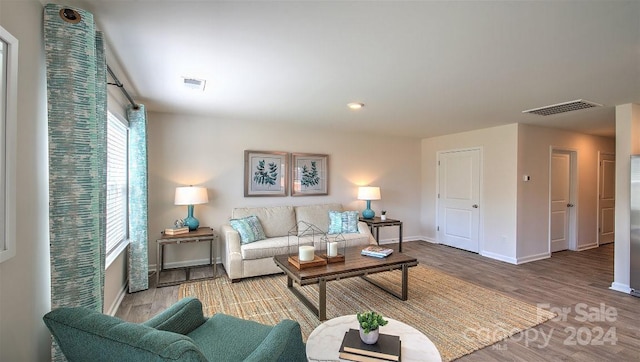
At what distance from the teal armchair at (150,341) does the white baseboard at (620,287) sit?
4238 millimetres

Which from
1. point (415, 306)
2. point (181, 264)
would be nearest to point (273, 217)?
point (181, 264)

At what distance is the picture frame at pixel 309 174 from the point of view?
507cm

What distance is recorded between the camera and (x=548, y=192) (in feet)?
16.4

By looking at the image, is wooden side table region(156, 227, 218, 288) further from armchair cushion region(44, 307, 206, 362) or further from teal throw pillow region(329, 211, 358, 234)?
armchair cushion region(44, 307, 206, 362)

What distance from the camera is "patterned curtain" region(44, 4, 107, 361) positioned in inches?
58.1

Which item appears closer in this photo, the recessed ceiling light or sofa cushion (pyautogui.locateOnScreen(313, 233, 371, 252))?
the recessed ceiling light

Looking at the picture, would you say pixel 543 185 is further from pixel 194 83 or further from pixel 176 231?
pixel 176 231

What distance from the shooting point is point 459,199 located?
5609 millimetres

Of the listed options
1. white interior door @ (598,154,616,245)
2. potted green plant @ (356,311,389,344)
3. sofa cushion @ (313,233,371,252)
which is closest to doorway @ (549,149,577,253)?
white interior door @ (598,154,616,245)

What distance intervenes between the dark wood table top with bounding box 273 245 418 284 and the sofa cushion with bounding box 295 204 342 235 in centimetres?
150

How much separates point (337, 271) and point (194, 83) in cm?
234

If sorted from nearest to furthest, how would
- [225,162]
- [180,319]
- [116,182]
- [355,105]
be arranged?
1. [180,319]
2. [116,182]
3. [355,105]
4. [225,162]

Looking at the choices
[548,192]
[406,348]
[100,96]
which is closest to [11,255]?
[100,96]

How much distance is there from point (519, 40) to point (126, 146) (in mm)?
4057
